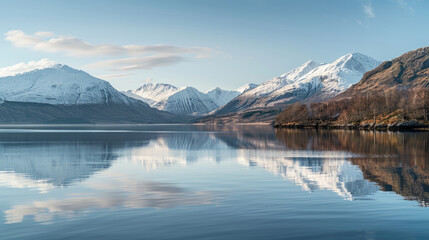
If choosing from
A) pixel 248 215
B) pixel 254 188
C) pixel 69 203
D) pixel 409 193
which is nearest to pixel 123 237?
pixel 248 215

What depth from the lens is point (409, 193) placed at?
94.2 feet

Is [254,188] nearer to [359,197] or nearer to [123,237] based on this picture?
[359,197]

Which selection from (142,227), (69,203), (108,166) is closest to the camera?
(142,227)

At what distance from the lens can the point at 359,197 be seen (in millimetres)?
27750

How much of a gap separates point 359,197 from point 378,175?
38.8 feet

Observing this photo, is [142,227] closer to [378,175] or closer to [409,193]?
[409,193]

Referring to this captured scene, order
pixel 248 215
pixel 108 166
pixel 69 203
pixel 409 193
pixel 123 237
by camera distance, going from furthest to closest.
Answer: pixel 108 166 < pixel 409 193 < pixel 69 203 < pixel 248 215 < pixel 123 237

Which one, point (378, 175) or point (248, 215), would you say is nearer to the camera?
point (248, 215)

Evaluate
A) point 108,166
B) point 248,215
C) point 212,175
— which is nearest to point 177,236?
point 248,215

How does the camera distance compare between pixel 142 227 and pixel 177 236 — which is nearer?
pixel 177 236

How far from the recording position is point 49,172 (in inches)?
1697

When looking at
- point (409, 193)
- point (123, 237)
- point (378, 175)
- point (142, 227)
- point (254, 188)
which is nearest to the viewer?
point (123, 237)

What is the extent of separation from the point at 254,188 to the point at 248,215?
938cm

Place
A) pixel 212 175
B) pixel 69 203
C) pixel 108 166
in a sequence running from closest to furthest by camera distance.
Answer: pixel 69 203, pixel 212 175, pixel 108 166
